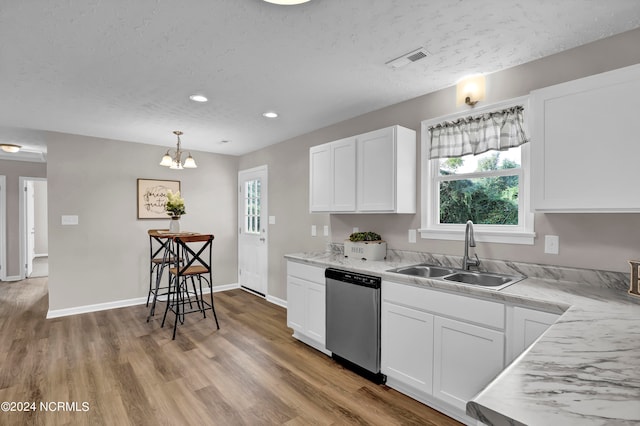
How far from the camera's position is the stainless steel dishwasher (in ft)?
8.34

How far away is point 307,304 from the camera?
127 inches

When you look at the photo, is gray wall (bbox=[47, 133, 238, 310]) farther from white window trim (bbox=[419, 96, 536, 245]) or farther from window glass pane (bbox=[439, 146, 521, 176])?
window glass pane (bbox=[439, 146, 521, 176])

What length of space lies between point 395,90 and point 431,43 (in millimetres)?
781

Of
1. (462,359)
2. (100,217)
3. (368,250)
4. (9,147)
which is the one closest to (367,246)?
(368,250)

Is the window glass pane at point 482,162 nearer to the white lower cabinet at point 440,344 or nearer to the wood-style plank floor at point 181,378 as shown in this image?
the white lower cabinet at point 440,344

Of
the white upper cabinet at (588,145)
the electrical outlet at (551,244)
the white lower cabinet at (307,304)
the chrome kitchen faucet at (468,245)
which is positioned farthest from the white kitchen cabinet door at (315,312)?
the white upper cabinet at (588,145)

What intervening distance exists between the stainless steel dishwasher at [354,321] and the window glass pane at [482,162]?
1.20 m

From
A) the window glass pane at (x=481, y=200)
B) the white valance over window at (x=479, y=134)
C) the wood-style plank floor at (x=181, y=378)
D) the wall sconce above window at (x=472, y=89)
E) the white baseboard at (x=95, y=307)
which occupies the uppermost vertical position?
the wall sconce above window at (x=472, y=89)

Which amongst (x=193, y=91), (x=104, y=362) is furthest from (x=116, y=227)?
(x=193, y=91)

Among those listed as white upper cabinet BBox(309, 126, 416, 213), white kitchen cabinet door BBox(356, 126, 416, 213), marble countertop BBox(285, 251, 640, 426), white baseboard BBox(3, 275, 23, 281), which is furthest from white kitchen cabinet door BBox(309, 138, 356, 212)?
white baseboard BBox(3, 275, 23, 281)

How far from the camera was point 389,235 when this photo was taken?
323 cm

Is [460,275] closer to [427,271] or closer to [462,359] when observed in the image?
[427,271]

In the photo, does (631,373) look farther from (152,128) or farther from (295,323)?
(152,128)

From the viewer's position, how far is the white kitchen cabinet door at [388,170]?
2811mm
